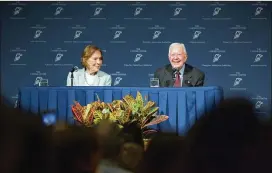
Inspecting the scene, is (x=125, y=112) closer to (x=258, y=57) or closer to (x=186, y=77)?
Answer: (x=186, y=77)

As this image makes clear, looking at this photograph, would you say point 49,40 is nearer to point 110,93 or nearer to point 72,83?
point 72,83

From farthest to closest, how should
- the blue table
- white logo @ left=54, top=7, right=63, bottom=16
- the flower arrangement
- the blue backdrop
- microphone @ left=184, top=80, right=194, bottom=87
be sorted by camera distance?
white logo @ left=54, top=7, right=63, bottom=16 < the blue backdrop < microphone @ left=184, top=80, right=194, bottom=87 < the blue table < the flower arrangement

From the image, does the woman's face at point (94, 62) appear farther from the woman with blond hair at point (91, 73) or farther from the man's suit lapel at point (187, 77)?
the man's suit lapel at point (187, 77)

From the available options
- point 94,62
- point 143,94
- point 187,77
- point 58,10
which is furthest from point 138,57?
point 143,94

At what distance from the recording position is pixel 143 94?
434cm

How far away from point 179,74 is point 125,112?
1.26 m

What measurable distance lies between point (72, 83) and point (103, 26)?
2343mm

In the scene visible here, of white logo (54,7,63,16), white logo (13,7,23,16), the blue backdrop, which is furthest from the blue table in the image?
white logo (13,7,23,16)

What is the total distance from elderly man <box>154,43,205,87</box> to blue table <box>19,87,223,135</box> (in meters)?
0.51

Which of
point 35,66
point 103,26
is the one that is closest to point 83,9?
point 103,26

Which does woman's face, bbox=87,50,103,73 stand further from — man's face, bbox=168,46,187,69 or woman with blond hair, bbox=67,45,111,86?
man's face, bbox=168,46,187,69

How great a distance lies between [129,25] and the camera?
7094 millimetres

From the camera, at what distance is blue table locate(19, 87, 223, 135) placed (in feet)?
13.9

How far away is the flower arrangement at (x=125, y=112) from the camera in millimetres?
3707
